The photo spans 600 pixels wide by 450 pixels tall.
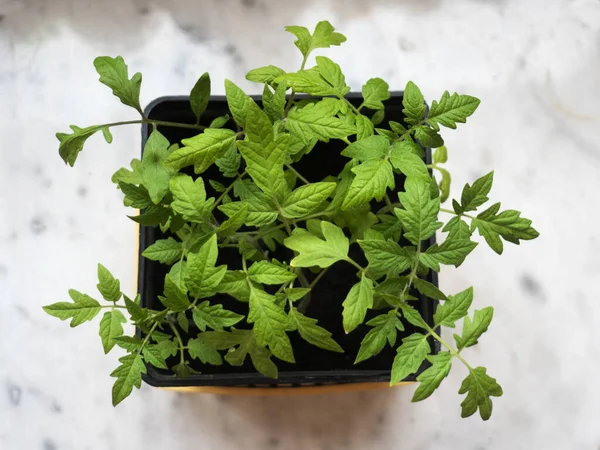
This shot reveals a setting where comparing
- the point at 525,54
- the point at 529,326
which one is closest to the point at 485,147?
the point at 525,54

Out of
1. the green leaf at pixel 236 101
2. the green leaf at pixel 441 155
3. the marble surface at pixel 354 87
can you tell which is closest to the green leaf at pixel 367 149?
the green leaf at pixel 236 101

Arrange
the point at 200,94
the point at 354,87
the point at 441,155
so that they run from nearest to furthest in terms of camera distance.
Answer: the point at 200,94
the point at 441,155
the point at 354,87

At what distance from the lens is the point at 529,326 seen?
1.06 metres

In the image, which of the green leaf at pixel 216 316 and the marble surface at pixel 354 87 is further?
the marble surface at pixel 354 87

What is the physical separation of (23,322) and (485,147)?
0.81 metres

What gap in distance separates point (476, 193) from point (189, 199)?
0.28m

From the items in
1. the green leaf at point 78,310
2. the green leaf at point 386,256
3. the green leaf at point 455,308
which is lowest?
the green leaf at point 78,310

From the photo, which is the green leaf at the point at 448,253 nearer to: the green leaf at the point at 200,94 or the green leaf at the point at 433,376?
the green leaf at the point at 433,376

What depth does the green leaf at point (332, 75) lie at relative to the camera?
2.12 feet

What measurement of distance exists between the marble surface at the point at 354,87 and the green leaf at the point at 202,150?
1.51 feet

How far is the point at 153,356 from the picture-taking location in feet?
2.07

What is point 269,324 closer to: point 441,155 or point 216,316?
point 216,316

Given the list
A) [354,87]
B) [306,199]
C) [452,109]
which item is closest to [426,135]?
[452,109]

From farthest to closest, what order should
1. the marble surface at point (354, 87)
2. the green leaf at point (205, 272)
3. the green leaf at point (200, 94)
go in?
the marble surface at point (354, 87) < the green leaf at point (200, 94) < the green leaf at point (205, 272)
